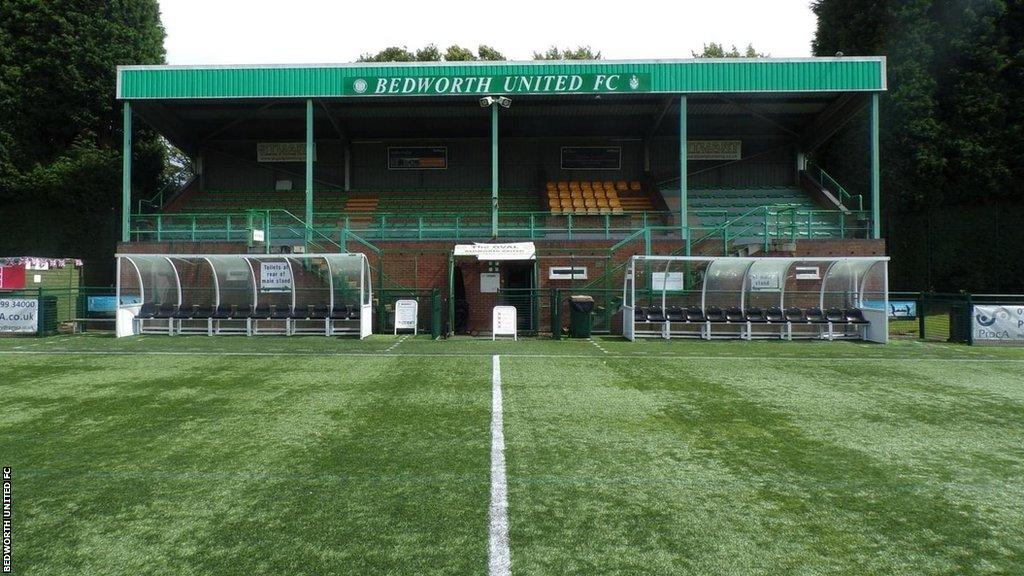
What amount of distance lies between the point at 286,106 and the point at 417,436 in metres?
21.7

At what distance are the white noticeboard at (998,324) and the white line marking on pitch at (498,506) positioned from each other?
1574 cm

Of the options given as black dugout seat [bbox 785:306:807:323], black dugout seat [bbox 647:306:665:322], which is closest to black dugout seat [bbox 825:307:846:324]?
black dugout seat [bbox 785:306:807:323]

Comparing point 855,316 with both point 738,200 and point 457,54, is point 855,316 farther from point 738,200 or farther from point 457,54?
point 457,54

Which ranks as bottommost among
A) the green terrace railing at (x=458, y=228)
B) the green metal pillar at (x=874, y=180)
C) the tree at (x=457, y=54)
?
the green terrace railing at (x=458, y=228)

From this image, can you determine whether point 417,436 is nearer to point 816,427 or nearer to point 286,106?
point 816,427

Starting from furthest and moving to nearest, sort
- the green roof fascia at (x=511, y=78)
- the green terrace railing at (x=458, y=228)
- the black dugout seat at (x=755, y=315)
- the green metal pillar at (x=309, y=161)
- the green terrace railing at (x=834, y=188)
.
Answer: the green terrace railing at (x=834, y=188) < the green metal pillar at (x=309, y=161) < the green roof fascia at (x=511, y=78) < the green terrace railing at (x=458, y=228) < the black dugout seat at (x=755, y=315)

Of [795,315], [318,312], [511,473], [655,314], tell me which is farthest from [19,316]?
[795,315]

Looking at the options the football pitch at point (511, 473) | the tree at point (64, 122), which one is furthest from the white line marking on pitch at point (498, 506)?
the tree at point (64, 122)

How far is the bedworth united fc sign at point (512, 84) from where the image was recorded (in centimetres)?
2186

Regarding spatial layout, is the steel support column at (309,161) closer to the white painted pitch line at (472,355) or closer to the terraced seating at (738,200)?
the white painted pitch line at (472,355)

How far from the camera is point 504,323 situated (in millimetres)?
17531

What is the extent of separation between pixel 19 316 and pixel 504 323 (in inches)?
542

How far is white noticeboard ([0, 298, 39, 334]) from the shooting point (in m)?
17.2

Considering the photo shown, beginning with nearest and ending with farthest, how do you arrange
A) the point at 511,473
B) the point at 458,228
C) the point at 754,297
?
the point at 511,473, the point at 754,297, the point at 458,228
